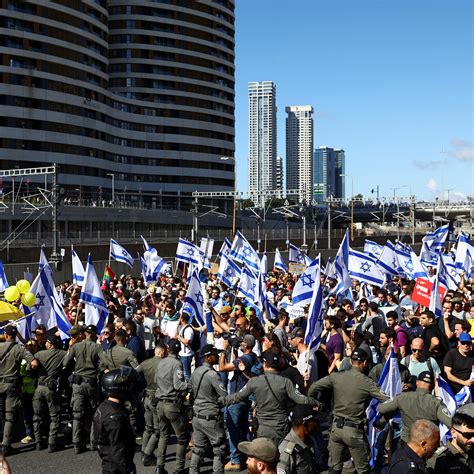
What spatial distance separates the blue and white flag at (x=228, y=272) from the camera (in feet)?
67.9

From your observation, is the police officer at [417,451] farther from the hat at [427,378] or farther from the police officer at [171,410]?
the police officer at [171,410]

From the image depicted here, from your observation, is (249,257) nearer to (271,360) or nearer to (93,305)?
(93,305)

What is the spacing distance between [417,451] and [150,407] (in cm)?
458

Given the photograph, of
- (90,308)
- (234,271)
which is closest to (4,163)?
(234,271)

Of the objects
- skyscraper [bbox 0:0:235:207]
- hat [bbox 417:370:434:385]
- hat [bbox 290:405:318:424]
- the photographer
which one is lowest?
the photographer

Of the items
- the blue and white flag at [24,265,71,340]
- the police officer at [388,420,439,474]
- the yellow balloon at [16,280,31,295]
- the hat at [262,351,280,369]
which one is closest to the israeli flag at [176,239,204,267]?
the yellow balloon at [16,280,31,295]

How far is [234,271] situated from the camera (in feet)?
69.9

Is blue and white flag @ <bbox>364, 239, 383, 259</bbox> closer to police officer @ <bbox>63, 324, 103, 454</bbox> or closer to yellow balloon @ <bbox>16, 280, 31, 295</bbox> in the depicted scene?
yellow balloon @ <bbox>16, 280, 31, 295</bbox>

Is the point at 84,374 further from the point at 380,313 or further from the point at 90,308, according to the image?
the point at 380,313

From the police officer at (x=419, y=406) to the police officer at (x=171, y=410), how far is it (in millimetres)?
2589

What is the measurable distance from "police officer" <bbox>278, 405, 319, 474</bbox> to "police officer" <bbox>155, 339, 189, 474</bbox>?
3097mm

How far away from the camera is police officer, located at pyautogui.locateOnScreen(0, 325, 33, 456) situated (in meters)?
9.70

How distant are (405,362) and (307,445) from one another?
3.49 m

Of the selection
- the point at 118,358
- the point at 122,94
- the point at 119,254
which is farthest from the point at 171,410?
the point at 122,94
